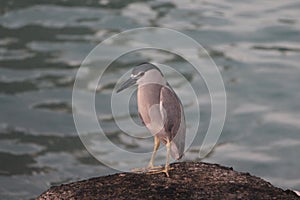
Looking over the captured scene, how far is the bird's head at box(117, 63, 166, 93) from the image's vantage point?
4.98 meters

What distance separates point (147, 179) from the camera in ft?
18.5

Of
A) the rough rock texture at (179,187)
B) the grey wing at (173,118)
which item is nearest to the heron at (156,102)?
the grey wing at (173,118)

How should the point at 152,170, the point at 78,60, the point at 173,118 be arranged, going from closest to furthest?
the point at 173,118
the point at 152,170
the point at 78,60

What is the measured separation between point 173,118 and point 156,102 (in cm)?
19

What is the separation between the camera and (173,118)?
5.18 meters

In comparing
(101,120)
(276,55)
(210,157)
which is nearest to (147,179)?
(210,157)

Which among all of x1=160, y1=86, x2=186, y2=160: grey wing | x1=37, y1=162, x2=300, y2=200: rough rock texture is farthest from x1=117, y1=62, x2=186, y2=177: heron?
x1=37, y1=162, x2=300, y2=200: rough rock texture

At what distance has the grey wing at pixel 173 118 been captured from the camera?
16.8 ft

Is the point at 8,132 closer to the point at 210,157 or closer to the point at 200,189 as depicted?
the point at 210,157

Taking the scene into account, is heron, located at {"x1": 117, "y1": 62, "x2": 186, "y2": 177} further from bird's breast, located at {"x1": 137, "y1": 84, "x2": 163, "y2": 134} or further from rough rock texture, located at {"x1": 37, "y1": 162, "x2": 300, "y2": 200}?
rough rock texture, located at {"x1": 37, "y1": 162, "x2": 300, "y2": 200}

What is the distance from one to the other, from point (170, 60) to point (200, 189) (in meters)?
9.81

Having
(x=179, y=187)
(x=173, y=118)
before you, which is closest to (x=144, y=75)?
(x=173, y=118)

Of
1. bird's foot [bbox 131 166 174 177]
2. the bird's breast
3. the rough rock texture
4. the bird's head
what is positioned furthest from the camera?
bird's foot [bbox 131 166 174 177]

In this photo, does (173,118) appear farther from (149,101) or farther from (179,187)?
(179,187)
